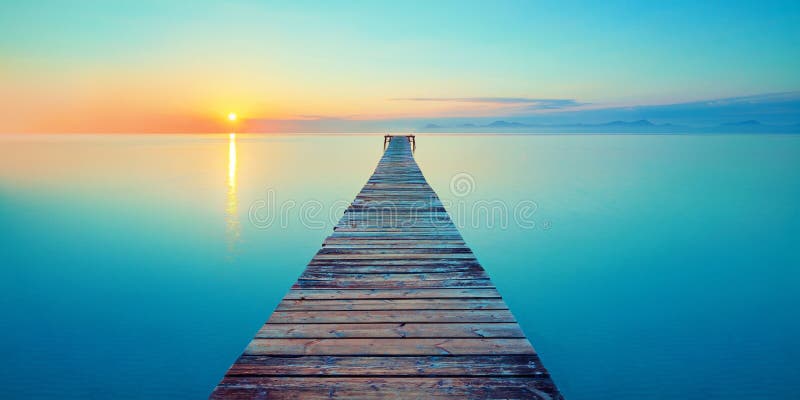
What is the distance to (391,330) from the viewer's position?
2.68m

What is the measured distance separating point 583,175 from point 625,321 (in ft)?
72.4

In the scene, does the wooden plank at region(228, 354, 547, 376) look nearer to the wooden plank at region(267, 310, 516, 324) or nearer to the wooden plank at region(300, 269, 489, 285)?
the wooden plank at region(267, 310, 516, 324)

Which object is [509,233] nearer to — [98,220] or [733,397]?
[733,397]

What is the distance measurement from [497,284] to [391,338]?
20.4 feet

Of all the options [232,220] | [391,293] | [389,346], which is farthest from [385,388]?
[232,220]

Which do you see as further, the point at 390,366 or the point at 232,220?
the point at 232,220

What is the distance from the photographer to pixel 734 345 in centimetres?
575

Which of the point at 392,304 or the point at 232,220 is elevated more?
the point at 392,304

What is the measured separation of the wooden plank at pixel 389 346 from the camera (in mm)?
2402

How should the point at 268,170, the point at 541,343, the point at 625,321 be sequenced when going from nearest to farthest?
the point at 541,343, the point at 625,321, the point at 268,170

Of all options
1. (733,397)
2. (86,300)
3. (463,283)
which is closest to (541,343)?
(733,397)

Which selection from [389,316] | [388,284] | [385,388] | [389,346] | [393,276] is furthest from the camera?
[393,276]

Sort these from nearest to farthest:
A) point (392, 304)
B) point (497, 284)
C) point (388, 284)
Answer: point (392, 304), point (388, 284), point (497, 284)

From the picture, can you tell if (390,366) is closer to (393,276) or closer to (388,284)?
(388,284)
